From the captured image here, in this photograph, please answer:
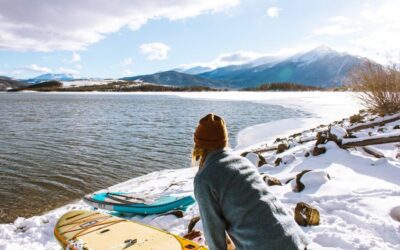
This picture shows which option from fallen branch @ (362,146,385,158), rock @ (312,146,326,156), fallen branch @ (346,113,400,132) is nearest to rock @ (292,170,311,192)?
fallen branch @ (362,146,385,158)

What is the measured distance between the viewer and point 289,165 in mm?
9758

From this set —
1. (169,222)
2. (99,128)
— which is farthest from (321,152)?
(99,128)

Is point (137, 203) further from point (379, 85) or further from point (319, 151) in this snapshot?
point (379, 85)

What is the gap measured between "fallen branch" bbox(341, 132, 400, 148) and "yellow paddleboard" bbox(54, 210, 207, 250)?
6381 millimetres

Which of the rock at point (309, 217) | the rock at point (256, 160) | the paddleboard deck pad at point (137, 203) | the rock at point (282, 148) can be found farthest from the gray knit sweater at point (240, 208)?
the rock at point (282, 148)

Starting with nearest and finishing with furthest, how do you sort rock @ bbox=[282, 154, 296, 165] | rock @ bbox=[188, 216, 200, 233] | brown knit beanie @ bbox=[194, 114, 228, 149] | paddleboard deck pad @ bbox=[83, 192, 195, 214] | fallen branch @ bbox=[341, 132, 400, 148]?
brown knit beanie @ bbox=[194, 114, 228, 149]
rock @ bbox=[188, 216, 200, 233]
paddleboard deck pad @ bbox=[83, 192, 195, 214]
fallen branch @ bbox=[341, 132, 400, 148]
rock @ bbox=[282, 154, 296, 165]

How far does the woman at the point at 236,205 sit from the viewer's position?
2787 millimetres

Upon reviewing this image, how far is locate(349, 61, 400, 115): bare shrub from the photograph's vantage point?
15.9m

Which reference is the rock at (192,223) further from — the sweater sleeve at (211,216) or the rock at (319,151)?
the rock at (319,151)

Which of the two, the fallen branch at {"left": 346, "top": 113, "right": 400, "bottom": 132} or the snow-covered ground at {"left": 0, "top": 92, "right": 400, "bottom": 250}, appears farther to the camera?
the fallen branch at {"left": 346, "top": 113, "right": 400, "bottom": 132}

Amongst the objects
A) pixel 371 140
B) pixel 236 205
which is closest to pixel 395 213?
pixel 236 205

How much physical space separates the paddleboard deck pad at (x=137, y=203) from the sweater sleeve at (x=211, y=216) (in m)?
4.77

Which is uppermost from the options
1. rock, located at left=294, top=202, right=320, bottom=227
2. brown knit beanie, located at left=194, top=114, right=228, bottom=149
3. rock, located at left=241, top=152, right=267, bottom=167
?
brown knit beanie, located at left=194, top=114, right=228, bottom=149

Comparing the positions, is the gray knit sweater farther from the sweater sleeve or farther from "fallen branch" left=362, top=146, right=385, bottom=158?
"fallen branch" left=362, top=146, right=385, bottom=158
